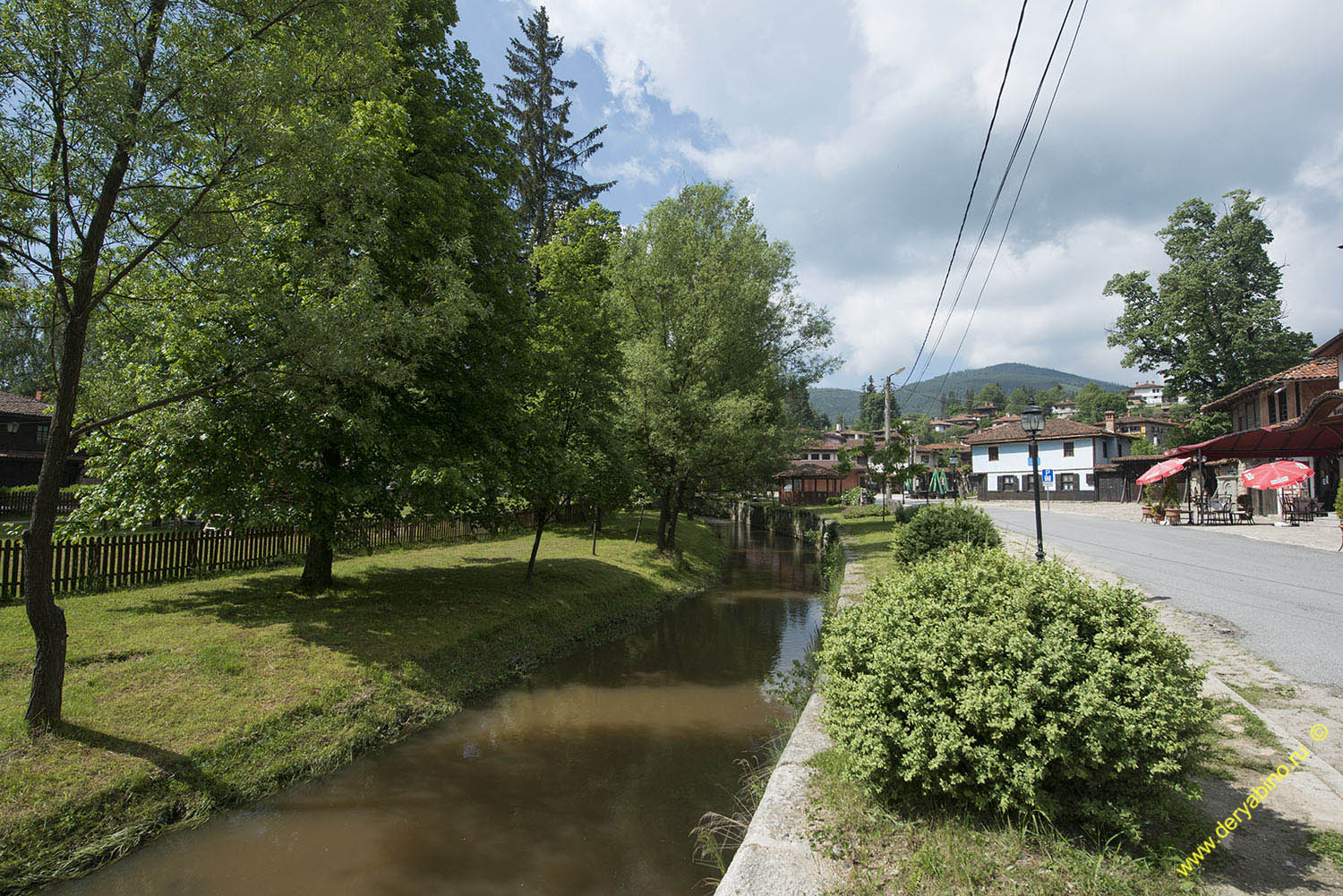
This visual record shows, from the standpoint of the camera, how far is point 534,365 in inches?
514

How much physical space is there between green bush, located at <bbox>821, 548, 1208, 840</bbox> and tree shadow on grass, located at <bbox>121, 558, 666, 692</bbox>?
7191 mm


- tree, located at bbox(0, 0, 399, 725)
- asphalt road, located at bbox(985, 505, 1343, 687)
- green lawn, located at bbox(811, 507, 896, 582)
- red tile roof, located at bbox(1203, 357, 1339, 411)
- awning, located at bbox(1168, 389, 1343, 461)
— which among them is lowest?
green lawn, located at bbox(811, 507, 896, 582)

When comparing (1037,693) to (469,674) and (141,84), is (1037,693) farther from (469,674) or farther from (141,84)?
(141,84)

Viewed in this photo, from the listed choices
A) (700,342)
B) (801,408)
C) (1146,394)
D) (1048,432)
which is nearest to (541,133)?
(700,342)

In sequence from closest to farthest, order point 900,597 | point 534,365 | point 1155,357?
point 900,597
point 534,365
point 1155,357

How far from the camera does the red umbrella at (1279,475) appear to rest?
869 inches

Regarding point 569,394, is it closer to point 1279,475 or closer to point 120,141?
point 120,141

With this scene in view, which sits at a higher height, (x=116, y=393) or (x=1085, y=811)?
(x=116, y=393)

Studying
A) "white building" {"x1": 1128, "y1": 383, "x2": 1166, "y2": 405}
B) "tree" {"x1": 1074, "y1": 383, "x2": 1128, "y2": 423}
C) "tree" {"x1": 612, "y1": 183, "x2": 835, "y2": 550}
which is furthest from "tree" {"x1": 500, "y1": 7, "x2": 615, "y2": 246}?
"white building" {"x1": 1128, "y1": 383, "x2": 1166, "y2": 405}

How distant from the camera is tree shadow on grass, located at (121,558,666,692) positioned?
938 centimetres

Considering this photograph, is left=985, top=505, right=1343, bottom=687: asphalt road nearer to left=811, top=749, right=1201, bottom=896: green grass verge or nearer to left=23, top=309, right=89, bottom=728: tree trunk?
left=811, top=749, right=1201, bottom=896: green grass verge

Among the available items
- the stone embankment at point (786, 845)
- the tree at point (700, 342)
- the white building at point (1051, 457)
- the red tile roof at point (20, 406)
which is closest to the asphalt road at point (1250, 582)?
the stone embankment at point (786, 845)

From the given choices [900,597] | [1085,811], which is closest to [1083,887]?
[1085,811]

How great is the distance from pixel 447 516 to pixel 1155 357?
51.3 metres
